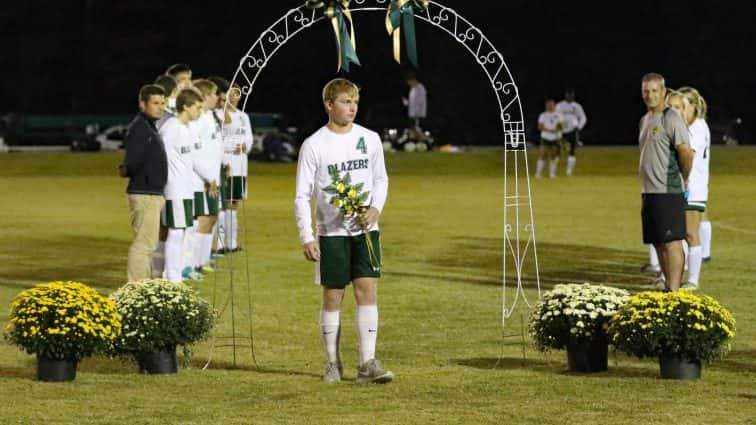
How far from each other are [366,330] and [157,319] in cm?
137

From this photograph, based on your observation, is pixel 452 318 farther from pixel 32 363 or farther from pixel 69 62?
pixel 69 62

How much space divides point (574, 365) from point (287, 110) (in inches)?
1989


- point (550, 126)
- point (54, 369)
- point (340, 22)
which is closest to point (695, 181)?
point (340, 22)

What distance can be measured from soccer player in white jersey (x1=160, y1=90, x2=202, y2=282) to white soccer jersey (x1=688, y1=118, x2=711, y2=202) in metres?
4.85

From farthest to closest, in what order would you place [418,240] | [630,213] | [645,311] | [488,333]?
1. [630,213]
2. [418,240]
3. [488,333]
4. [645,311]

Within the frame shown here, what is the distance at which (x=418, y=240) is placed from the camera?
2141 centimetres

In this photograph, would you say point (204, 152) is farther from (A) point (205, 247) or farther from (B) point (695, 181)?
(B) point (695, 181)

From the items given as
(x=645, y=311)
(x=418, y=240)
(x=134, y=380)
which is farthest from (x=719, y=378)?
(x=418, y=240)

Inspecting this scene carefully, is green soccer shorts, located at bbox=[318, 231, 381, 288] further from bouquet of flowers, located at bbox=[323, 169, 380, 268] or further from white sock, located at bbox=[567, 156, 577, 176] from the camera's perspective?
white sock, located at bbox=[567, 156, 577, 176]

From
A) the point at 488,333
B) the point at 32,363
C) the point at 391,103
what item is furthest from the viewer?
the point at 391,103

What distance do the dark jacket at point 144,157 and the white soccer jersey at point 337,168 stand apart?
3.94m

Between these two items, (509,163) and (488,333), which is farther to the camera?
(509,163)

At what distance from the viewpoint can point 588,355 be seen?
10.3 metres

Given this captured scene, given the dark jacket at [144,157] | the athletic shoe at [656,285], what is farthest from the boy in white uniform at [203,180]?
the athletic shoe at [656,285]
